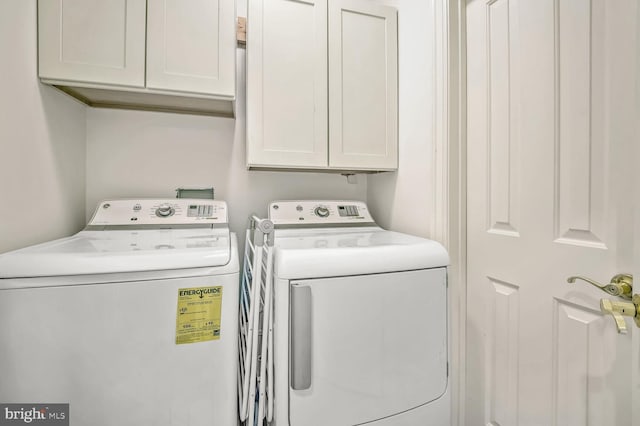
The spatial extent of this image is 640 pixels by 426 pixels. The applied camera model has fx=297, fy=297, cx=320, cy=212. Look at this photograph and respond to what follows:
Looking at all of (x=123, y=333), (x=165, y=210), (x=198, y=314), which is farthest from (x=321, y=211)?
(x=123, y=333)

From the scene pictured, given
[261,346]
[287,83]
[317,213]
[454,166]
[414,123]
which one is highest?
[287,83]

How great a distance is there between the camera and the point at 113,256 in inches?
35.8

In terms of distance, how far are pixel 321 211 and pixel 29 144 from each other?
1345 millimetres

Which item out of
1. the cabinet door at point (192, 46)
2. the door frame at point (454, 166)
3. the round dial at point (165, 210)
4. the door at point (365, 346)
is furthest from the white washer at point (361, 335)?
the cabinet door at point (192, 46)

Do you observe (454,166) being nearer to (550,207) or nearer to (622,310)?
(550,207)

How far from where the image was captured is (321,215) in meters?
1.82

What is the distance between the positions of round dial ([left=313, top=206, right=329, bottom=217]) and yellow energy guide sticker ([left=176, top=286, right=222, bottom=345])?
95cm

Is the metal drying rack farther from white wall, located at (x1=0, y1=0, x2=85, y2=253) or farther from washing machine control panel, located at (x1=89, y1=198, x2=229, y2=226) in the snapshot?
white wall, located at (x1=0, y1=0, x2=85, y2=253)

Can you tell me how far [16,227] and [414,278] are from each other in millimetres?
1466

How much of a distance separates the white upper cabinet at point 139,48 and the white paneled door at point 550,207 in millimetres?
1169

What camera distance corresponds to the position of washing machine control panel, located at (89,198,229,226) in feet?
4.84

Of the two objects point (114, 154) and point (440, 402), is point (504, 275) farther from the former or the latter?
point (114, 154)

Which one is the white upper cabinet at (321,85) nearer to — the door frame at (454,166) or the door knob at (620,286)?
the door frame at (454,166)

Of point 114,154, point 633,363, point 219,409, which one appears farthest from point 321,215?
point 633,363
